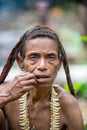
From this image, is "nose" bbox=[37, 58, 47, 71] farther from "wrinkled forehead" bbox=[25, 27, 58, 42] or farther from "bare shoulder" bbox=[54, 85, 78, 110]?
"bare shoulder" bbox=[54, 85, 78, 110]

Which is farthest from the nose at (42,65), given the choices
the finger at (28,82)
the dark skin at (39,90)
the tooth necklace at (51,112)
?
the tooth necklace at (51,112)

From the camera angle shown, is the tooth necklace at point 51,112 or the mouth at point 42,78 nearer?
the mouth at point 42,78

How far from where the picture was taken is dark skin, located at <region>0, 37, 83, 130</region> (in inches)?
139

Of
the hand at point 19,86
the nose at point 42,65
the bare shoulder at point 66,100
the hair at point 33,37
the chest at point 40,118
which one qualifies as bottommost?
the chest at point 40,118

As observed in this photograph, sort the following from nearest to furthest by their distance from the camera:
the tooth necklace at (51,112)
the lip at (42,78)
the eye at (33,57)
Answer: the lip at (42,78) < the eye at (33,57) < the tooth necklace at (51,112)

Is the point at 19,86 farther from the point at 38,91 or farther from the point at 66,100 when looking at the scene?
the point at 66,100

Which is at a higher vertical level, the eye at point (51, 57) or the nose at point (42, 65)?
the eye at point (51, 57)

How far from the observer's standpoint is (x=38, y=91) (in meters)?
3.86

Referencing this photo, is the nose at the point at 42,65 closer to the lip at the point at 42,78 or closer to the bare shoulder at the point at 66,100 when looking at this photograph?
the lip at the point at 42,78

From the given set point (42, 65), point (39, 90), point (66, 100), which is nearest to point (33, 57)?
point (42, 65)

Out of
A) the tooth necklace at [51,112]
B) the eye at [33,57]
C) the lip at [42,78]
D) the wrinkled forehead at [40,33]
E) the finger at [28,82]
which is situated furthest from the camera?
the tooth necklace at [51,112]

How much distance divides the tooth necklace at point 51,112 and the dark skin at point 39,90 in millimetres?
27

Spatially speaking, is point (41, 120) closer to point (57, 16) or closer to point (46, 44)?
point (46, 44)

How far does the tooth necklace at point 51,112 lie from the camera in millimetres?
3969
